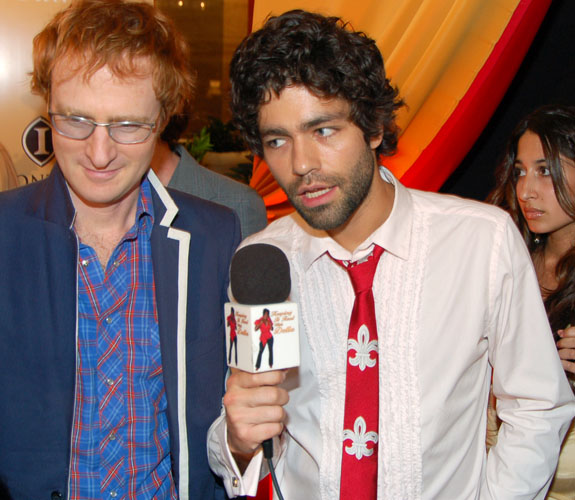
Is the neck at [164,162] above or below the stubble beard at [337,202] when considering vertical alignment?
above

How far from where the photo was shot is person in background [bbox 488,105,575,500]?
7.55 ft

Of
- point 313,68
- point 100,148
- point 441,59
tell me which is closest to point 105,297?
point 100,148

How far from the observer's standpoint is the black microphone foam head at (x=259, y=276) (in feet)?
3.92

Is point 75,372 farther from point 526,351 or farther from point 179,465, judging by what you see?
point 526,351

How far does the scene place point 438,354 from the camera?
1549 mm

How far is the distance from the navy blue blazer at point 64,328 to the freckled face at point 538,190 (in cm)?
140

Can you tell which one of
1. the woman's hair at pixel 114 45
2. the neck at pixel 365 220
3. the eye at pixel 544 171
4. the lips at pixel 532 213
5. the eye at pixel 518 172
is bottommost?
the neck at pixel 365 220

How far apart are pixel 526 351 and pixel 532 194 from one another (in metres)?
1.16

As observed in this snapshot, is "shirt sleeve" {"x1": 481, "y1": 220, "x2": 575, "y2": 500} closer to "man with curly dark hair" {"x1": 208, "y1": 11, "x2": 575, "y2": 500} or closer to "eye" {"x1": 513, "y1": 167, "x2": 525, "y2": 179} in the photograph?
"man with curly dark hair" {"x1": 208, "y1": 11, "x2": 575, "y2": 500}

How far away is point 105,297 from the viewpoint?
5.22 feet

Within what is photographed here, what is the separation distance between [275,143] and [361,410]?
2.62ft

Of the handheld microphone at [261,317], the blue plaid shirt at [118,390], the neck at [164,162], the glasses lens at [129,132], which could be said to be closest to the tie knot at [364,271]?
the handheld microphone at [261,317]

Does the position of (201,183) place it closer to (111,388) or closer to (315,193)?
(315,193)

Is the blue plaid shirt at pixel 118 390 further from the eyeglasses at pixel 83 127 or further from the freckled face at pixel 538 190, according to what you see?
the freckled face at pixel 538 190
